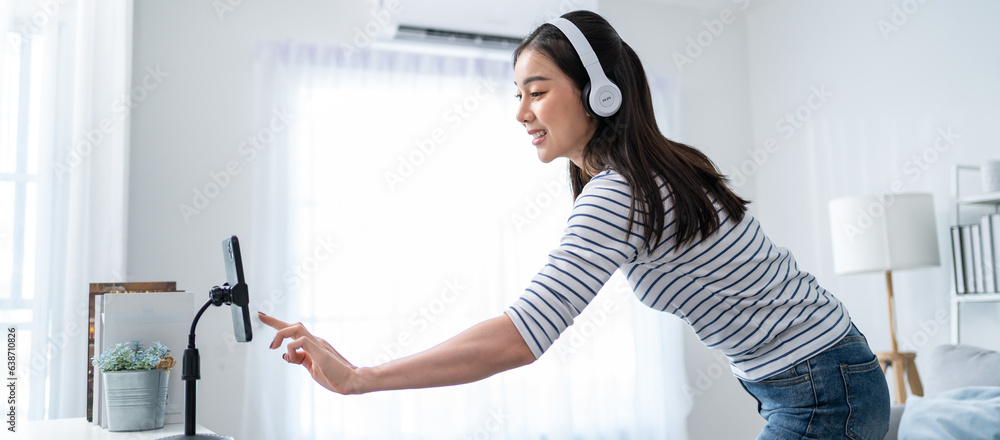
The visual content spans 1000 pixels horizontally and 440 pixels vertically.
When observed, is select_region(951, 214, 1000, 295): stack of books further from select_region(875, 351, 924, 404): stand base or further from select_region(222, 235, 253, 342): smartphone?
select_region(222, 235, 253, 342): smartphone

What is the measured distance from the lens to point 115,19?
2938 millimetres

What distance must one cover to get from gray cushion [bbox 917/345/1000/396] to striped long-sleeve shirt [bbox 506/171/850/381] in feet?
5.30

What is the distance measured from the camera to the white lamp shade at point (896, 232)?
2.85 m

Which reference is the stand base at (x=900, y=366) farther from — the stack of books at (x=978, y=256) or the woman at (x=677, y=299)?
the woman at (x=677, y=299)

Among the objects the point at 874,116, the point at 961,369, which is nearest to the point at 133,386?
the point at 961,369

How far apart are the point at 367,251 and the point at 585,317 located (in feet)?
3.91

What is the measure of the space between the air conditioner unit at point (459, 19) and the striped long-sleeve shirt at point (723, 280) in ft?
8.53

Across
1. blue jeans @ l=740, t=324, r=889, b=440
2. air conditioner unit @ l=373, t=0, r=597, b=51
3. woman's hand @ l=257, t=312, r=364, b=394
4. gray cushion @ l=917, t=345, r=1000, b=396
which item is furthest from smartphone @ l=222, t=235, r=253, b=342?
air conditioner unit @ l=373, t=0, r=597, b=51

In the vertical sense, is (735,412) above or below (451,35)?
below

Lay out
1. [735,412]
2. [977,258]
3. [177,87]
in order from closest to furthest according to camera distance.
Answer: [977,258] < [177,87] < [735,412]

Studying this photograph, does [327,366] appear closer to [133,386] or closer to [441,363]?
[441,363]

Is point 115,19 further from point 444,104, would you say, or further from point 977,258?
point 977,258

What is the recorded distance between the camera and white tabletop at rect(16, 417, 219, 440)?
1.29 meters

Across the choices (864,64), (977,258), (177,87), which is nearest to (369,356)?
(177,87)
